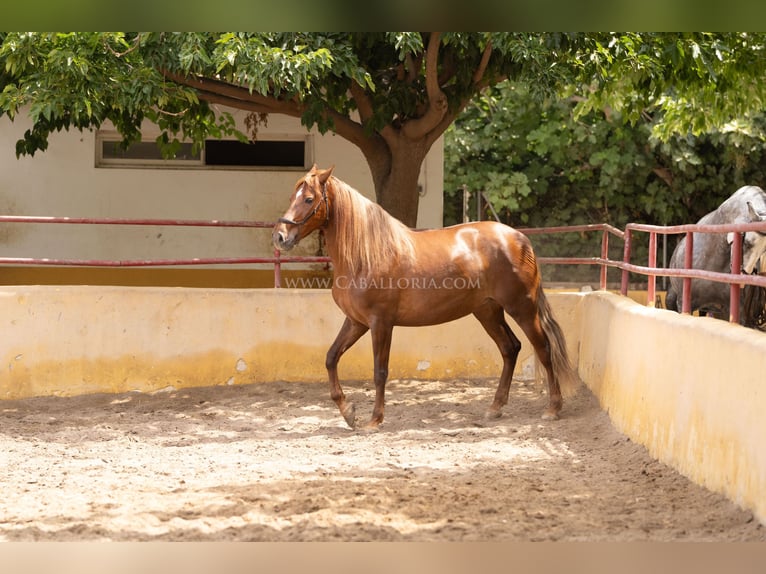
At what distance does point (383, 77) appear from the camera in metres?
8.88

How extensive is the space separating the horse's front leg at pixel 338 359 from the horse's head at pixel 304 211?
0.84 metres

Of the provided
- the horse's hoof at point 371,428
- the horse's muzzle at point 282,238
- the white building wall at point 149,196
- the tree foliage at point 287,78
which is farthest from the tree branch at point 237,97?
the horse's hoof at point 371,428

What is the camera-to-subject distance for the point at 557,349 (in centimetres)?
736

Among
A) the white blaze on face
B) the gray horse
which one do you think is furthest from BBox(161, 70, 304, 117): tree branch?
the white blaze on face

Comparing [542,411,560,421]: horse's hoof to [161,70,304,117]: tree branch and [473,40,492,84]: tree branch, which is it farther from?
[161,70,304,117]: tree branch

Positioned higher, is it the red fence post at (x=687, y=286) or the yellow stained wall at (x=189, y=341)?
the red fence post at (x=687, y=286)

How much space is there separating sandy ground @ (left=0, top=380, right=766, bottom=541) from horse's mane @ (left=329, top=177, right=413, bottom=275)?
121cm

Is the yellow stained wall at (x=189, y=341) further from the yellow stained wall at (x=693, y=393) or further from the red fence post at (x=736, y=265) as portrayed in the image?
the red fence post at (x=736, y=265)

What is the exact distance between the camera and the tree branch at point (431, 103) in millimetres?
7910

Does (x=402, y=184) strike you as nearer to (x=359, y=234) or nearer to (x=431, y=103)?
(x=431, y=103)

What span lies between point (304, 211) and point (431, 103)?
92.9 inches

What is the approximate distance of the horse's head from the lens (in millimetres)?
6559
